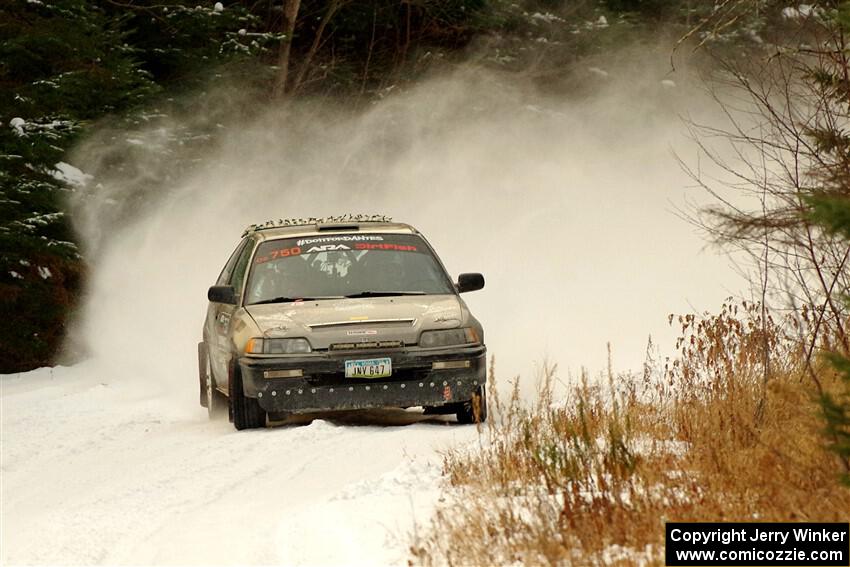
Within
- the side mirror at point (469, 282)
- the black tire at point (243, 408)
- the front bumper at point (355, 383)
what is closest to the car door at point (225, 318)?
the black tire at point (243, 408)

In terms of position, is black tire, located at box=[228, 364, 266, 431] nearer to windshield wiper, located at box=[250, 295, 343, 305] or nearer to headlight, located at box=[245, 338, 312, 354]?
headlight, located at box=[245, 338, 312, 354]

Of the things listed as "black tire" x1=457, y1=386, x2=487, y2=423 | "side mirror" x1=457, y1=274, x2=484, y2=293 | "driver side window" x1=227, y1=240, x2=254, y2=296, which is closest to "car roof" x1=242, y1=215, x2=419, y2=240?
"driver side window" x1=227, y1=240, x2=254, y2=296

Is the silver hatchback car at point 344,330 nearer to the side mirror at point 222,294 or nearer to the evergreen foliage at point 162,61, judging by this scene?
the side mirror at point 222,294

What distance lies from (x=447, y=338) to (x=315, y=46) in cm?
2313

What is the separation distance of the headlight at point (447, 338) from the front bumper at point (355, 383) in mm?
73

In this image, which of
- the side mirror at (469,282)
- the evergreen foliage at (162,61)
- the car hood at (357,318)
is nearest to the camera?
the car hood at (357,318)

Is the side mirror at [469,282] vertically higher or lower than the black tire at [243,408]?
higher

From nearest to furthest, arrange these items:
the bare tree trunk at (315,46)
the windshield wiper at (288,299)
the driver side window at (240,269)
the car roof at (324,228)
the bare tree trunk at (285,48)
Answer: the windshield wiper at (288,299)
the driver side window at (240,269)
the car roof at (324,228)
the bare tree trunk at (285,48)
the bare tree trunk at (315,46)

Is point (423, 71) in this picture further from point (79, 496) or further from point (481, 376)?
point (79, 496)

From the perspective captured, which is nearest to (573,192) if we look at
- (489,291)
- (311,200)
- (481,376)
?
(311,200)

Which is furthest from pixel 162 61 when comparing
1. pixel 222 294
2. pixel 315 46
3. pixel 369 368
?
Answer: pixel 369 368

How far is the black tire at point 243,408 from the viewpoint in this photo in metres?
11.2

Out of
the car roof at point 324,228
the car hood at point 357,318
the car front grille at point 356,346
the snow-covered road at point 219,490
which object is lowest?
the snow-covered road at point 219,490

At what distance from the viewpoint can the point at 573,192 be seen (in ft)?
105
